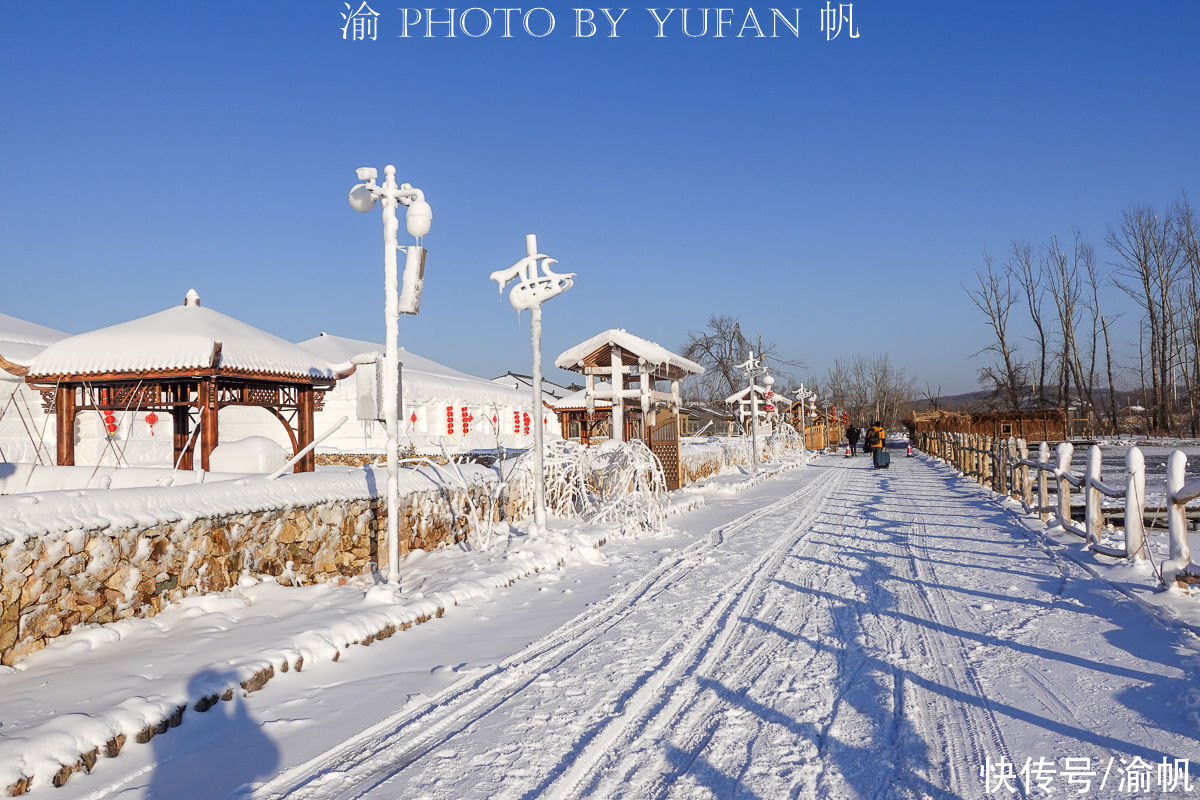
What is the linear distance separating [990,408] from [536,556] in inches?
2488

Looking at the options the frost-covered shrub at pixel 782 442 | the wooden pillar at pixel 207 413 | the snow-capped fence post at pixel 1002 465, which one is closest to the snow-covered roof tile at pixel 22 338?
the wooden pillar at pixel 207 413

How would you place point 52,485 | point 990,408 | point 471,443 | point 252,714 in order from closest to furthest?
point 252,714 → point 52,485 → point 471,443 → point 990,408

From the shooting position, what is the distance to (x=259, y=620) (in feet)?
18.7

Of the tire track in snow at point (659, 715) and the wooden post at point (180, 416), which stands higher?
the wooden post at point (180, 416)

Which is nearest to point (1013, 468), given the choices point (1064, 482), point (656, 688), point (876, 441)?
point (1064, 482)

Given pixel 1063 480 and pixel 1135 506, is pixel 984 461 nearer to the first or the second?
pixel 1063 480

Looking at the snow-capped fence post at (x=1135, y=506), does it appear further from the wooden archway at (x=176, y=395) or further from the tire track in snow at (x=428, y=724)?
the wooden archway at (x=176, y=395)

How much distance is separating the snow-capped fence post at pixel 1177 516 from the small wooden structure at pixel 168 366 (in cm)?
1021

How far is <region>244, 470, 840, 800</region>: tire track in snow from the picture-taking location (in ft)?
11.5

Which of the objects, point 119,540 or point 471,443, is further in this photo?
point 471,443

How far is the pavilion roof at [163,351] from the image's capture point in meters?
10.2

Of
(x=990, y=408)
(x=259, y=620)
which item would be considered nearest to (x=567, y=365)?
(x=259, y=620)

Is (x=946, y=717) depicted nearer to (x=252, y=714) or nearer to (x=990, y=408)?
(x=252, y=714)

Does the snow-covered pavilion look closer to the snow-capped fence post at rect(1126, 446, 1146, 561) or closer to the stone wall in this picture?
the stone wall
